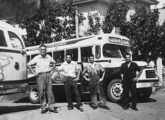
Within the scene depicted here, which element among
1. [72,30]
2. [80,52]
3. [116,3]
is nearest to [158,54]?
[116,3]

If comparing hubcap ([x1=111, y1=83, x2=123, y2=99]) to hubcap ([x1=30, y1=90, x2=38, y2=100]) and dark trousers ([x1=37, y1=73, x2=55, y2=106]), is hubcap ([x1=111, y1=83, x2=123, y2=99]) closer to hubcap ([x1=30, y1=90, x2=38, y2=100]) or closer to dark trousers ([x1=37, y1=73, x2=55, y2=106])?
dark trousers ([x1=37, y1=73, x2=55, y2=106])

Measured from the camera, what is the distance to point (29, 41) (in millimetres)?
23312

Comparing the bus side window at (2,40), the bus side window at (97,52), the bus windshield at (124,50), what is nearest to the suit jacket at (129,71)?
the bus side window at (97,52)

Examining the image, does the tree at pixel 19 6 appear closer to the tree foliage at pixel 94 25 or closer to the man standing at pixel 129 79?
the tree foliage at pixel 94 25

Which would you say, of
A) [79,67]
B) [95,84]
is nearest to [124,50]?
[95,84]

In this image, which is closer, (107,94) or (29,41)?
(107,94)

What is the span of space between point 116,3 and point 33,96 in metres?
8.85

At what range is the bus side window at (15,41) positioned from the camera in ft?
39.8

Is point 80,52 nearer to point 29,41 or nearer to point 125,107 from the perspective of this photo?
point 125,107

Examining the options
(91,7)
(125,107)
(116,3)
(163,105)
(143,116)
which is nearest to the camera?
(143,116)

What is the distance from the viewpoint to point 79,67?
1197 centimetres

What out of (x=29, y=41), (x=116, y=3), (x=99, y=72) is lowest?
(x=99, y=72)

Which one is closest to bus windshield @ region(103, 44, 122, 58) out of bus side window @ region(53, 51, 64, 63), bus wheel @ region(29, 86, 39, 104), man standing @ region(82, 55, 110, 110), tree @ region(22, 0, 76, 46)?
bus side window @ region(53, 51, 64, 63)

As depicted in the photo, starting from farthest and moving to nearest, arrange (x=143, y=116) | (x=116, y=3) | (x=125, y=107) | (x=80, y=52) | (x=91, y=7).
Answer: (x=91, y=7) < (x=116, y=3) < (x=80, y=52) < (x=125, y=107) < (x=143, y=116)
